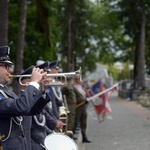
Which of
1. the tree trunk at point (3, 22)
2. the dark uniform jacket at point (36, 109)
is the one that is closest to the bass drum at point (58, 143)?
the dark uniform jacket at point (36, 109)

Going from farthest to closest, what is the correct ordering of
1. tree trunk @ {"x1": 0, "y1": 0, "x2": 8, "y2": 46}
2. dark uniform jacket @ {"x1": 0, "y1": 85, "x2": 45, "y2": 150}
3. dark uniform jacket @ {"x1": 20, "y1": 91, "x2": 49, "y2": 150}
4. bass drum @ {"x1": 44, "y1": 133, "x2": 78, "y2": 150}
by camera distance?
tree trunk @ {"x1": 0, "y1": 0, "x2": 8, "y2": 46} < bass drum @ {"x1": 44, "y1": 133, "x2": 78, "y2": 150} < dark uniform jacket @ {"x1": 20, "y1": 91, "x2": 49, "y2": 150} < dark uniform jacket @ {"x1": 0, "y1": 85, "x2": 45, "y2": 150}

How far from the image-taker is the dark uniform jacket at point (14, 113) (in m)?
4.05

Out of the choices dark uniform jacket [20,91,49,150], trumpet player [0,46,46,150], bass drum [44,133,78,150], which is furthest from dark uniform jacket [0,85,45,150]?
bass drum [44,133,78,150]

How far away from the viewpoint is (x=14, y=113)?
4125mm

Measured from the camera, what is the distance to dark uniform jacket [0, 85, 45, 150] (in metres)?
4.05

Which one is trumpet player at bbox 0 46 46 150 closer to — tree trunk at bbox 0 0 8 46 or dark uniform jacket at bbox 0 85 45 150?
dark uniform jacket at bbox 0 85 45 150

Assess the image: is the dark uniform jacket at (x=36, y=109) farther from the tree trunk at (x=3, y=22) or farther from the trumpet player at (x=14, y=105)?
the tree trunk at (x=3, y=22)

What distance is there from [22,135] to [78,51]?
1722 inches

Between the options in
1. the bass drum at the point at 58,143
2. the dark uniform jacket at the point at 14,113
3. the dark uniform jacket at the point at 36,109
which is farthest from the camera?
the bass drum at the point at 58,143

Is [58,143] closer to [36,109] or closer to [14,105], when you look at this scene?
[36,109]

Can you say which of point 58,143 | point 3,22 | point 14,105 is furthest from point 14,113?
point 3,22

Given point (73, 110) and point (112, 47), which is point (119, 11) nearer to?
point (112, 47)

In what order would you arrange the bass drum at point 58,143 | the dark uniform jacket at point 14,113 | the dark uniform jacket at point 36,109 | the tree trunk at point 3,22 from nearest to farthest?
the dark uniform jacket at point 14,113 → the dark uniform jacket at point 36,109 → the bass drum at point 58,143 → the tree trunk at point 3,22

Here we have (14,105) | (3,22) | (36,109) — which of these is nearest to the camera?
(14,105)
